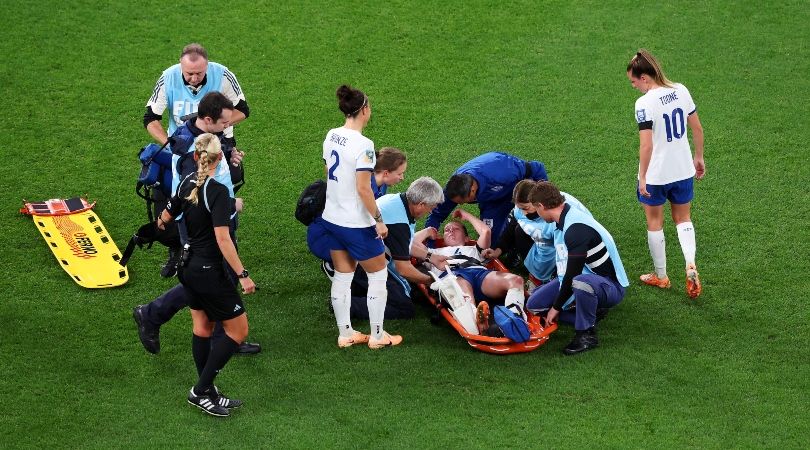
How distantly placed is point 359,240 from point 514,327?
112 centimetres

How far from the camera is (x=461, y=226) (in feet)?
26.9

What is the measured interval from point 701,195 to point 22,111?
20.1 feet

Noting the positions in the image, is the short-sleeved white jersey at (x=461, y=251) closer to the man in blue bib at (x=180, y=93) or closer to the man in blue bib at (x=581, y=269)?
the man in blue bib at (x=581, y=269)

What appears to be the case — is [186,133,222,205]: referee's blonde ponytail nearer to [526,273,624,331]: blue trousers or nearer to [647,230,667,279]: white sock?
[526,273,624,331]: blue trousers

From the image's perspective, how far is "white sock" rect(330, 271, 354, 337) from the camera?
23.5 feet

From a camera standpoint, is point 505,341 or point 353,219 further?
point 505,341

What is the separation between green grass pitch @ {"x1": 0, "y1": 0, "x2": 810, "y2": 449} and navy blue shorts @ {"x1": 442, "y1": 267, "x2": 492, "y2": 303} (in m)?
0.36

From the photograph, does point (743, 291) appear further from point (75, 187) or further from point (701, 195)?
point (75, 187)

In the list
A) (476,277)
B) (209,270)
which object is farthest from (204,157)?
(476,277)

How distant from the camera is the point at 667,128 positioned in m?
7.53

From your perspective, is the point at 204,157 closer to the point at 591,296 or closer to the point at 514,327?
the point at 514,327

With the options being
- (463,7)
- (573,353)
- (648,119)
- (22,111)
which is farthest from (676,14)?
(22,111)

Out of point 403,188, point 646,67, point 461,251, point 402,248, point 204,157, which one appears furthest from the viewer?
point 403,188

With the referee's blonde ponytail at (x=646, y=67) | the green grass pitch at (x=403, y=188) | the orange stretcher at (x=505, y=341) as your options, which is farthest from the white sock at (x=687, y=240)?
the orange stretcher at (x=505, y=341)
